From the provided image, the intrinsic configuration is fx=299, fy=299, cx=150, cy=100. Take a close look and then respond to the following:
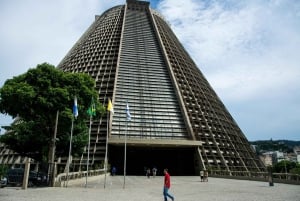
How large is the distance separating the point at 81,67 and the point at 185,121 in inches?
1024

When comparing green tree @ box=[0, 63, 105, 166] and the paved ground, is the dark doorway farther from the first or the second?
the paved ground

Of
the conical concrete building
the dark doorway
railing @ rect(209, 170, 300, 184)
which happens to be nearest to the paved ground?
railing @ rect(209, 170, 300, 184)

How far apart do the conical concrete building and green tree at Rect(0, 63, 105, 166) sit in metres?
9.10

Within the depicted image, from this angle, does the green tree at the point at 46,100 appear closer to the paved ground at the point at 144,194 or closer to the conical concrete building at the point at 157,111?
the paved ground at the point at 144,194

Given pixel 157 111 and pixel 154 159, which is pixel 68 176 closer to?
pixel 157 111

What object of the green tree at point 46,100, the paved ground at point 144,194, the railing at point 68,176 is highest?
the green tree at point 46,100

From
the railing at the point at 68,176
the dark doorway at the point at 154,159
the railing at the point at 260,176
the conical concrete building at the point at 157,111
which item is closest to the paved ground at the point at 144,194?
the railing at the point at 68,176

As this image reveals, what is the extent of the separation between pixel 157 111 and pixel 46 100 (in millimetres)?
25696

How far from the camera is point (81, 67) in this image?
207ft

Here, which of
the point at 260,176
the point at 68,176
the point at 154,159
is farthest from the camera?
the point at 154,159

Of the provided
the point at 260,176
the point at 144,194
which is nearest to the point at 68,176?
the point at 144,194

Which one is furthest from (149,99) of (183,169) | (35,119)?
(35,119)

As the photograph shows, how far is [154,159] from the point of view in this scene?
56.0 meters

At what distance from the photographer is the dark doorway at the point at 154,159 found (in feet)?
166
